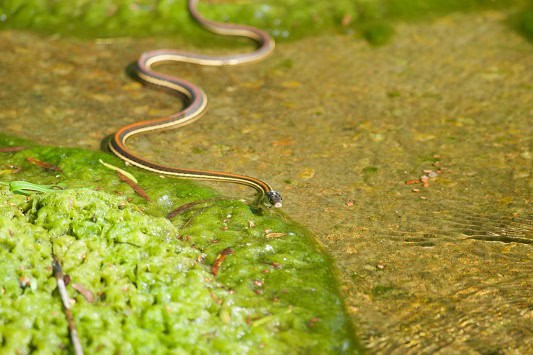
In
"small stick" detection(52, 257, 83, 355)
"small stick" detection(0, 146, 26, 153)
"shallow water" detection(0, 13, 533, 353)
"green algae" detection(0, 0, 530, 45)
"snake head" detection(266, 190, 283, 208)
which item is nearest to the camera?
"small stick" detection(52, 257, 83, 355)

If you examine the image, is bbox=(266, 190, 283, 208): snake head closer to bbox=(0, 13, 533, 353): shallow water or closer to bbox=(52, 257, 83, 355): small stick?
bbox=(0, 13, 533, 353): shallow water

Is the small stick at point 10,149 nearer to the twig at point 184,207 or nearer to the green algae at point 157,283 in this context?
the green algae at point 157,283

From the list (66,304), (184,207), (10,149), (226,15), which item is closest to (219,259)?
(184,207)

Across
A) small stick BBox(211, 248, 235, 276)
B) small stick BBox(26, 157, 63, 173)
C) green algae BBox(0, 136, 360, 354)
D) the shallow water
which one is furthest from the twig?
small stick BBox(26, 157, 63, 173)

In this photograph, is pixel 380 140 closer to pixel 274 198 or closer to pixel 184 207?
pixel 274 198

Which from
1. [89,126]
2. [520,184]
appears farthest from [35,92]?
[520,184]

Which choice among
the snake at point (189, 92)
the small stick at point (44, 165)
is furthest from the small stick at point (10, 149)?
the snake at point (189, 92)
